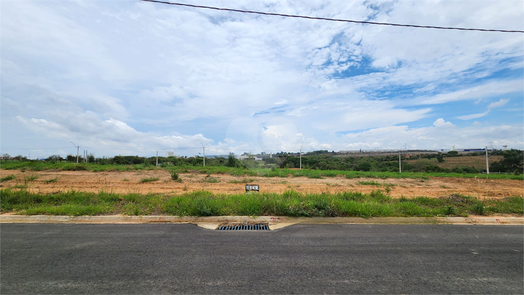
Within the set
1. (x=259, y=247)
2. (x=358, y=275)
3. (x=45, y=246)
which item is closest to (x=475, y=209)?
(x=358, y=275)

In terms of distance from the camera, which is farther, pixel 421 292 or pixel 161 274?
pixel 161 274

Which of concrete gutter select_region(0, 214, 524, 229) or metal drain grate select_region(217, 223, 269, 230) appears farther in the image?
concrete gutter select_region(0, 214, 524, 229)

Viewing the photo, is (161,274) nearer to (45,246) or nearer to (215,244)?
(215,244)

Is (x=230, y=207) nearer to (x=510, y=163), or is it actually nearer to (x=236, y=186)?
(x=236, y=186)

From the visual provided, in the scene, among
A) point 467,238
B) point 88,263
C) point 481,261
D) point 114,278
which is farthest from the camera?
point 467,238

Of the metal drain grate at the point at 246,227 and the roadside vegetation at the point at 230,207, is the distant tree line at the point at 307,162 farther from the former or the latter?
the metal drain grate at the point at 246,227

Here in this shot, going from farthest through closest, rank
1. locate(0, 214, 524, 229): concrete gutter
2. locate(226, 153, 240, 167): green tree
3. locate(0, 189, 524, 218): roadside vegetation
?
locate(226, 153, 240, 167): green tree
locate(0, 189, 524, 218): roadside vegetation
locate(0, 214, 524, 229): concrete gutter

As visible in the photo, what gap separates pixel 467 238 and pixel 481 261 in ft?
5.11

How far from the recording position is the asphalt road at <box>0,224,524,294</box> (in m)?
3.76

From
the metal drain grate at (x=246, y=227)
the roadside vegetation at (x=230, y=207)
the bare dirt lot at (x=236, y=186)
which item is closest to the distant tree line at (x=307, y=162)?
the bare dirt lot at (x=236, y=186)

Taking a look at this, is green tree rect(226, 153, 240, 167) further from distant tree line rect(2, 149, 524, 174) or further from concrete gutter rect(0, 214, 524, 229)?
concrete gutter rect(0, 214, 524, 229)

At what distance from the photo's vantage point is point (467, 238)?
6129 millimetres

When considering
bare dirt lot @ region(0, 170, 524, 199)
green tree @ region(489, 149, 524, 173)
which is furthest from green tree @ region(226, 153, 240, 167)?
green tree @ region(489, 149, 524, 173)

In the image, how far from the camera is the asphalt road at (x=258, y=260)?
3.76m
